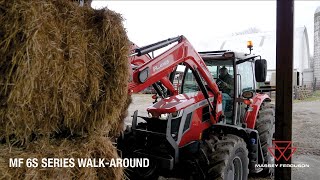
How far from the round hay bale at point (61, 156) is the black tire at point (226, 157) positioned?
139 cm

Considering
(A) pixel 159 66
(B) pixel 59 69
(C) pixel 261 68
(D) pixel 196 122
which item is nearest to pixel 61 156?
(B) pixel 59 69

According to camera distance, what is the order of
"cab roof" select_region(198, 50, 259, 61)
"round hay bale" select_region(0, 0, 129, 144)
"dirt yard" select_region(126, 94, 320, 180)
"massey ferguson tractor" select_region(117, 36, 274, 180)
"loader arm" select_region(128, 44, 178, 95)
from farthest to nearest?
"dirt yard" select_region(126, 94, 320, 180) < "cab roof" select_region(198, 50, 259, 61) < "massey ferguson tractor" select_region(117, 36, 274, 180) < "loader arm" select_region(128, 44, 178, 95) < "round hay bale" select_region(0, 0, 129, 144)

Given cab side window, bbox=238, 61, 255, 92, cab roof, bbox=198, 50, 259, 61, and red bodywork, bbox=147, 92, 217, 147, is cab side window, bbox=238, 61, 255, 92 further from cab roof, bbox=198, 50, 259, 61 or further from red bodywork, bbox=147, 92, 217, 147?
red bodywork, bbox=147, 92, 217, 147

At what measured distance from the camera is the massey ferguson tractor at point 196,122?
3.51 m

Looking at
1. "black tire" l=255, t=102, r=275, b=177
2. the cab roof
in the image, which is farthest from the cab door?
"black tire" l=255, t=102, r=275, b=177

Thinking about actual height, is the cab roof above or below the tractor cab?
above

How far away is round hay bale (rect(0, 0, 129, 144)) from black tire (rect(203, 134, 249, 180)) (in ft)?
5.20

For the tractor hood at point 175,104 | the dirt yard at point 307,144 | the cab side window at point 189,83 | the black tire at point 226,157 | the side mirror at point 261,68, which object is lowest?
the dirt yard at point 307,144

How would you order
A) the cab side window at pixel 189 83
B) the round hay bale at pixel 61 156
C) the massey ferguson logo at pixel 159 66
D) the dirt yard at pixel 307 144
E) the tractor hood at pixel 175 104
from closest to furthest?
the round hay bale at pixel 61 156 → the massey ferguson logo at pixel 159 66 → the tractor hood at pixel 175 104 → the cab side window at pixel 189 83 → the dirt yard at pixel 307 144

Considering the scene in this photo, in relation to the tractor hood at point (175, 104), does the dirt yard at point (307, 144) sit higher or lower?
lower

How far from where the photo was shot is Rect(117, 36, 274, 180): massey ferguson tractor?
11.5ft

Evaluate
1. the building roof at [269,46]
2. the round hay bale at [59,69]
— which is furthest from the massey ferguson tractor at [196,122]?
the building roof at [269,46]

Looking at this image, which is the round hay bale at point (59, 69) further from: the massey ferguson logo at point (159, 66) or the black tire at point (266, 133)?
the black tire at point (266, 133)

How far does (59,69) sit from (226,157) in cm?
242
